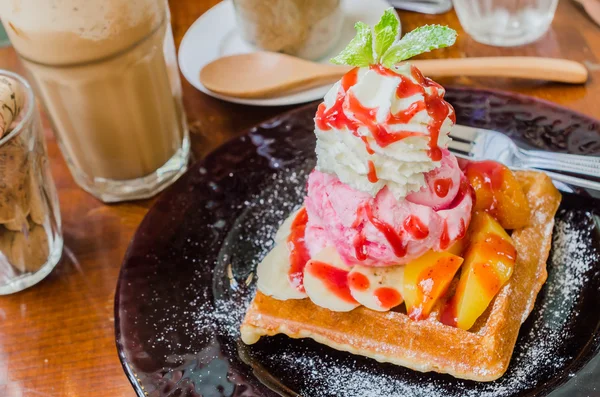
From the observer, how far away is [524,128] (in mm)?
1413

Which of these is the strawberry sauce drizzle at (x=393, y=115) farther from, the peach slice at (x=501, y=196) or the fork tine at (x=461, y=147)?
the fork tine at (x=461, y=147)

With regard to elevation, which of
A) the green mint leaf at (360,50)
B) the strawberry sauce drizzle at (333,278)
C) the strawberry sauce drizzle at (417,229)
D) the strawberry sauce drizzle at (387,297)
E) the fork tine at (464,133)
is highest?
the green mint leaf at (360,50)

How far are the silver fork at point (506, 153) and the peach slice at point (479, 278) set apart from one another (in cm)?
29

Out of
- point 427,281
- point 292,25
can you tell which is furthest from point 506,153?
point 292,25

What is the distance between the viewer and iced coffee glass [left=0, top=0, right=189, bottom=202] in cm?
122

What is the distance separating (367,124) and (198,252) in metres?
0.49

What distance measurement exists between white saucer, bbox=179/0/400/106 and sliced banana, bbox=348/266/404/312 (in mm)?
809

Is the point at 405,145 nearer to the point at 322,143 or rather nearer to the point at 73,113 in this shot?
the point at 322,143

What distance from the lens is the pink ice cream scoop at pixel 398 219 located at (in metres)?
1.07

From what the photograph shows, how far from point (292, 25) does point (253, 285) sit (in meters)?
0.79

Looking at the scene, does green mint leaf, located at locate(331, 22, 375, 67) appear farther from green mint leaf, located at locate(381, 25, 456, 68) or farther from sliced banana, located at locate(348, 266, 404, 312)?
sliced banana, located at locate(348, 266, 404, 312)

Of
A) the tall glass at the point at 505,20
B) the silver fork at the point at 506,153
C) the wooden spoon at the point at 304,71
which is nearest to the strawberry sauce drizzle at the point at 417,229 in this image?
the silver fork at the point at 506,153

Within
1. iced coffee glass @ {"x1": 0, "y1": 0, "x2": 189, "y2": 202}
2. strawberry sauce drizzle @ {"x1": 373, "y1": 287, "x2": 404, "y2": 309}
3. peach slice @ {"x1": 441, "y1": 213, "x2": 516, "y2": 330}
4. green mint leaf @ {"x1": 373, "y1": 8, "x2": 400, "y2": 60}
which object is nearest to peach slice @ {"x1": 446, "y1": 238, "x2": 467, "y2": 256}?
peach slice @ {"x1": 441, "y1": 213, "x2": 516, "y2": 330}

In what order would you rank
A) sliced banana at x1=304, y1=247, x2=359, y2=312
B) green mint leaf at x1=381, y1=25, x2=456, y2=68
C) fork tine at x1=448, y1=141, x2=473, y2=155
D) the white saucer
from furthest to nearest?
the white saucer
fork tine at x1=448, y1=141, x2=473, y2=155
sliced banana at x1=304, y1=247, x2=359, y2=312
green mint leaf at x1=381, y1=25, x2=456, y2=68
